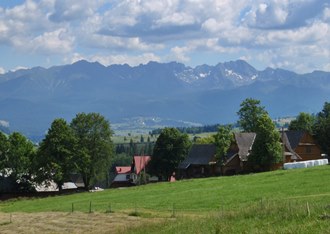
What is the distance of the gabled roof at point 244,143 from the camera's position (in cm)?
9915

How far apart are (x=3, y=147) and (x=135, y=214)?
190 ft

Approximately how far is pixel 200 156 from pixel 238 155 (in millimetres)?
10676

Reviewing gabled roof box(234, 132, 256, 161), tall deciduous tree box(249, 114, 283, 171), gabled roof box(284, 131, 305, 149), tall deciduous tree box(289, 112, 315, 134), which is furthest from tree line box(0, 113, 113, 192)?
tall deciduous tree box(289, 112, 315, 134)

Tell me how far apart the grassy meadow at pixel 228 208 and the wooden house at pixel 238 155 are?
102 feet

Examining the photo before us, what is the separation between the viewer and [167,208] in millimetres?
46156

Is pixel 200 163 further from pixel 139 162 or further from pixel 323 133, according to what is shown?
pixel 139 162

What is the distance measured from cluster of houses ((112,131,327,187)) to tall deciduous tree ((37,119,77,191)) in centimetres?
2478

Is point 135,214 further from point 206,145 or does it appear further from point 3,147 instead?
point 206,145

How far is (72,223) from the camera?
42.2m

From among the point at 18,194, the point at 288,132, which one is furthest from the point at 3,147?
the point at 288,132

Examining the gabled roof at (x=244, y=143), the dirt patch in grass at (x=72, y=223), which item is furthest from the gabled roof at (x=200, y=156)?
the dirt patch in grass at (x=72, y=223)

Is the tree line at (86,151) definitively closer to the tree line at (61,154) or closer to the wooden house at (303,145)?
the tree line at (61,154)

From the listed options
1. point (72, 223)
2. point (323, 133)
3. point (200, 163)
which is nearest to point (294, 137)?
point (323, 133)

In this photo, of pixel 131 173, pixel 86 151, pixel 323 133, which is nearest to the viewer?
pixel 86 151
